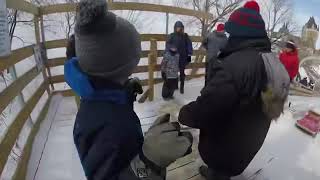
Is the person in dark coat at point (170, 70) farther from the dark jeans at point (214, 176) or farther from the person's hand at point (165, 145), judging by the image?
the person's hand at point (165, 145)

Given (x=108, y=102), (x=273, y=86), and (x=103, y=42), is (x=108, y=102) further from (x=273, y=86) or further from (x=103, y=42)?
(x=273, y=86)

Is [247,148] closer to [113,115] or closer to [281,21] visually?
[113,115]

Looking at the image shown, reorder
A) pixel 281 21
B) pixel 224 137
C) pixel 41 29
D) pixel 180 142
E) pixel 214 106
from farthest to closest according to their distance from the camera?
pixel 281 21
pixel 41 29
pixel 224 137
pixel 214 106
pixel 180 142

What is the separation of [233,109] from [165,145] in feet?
2.77

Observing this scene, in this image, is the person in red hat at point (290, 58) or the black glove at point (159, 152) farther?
the person in red hat at point (290, 58)

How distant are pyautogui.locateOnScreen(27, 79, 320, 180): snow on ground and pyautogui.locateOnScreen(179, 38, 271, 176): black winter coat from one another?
0.84 metres

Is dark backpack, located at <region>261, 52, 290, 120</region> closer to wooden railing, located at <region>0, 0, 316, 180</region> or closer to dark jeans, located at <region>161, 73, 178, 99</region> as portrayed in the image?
wooden railing, located at <region>0, 0, 316, 180</region>

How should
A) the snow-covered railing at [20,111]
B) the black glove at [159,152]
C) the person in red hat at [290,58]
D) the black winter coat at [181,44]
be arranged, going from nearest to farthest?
the black glove at [159,152], the snow-covered railing at [20,111], the person in red hat at [290,58], the black winter coat at [181,44]

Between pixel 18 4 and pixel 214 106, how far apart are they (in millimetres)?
2573

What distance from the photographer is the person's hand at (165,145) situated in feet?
4.37

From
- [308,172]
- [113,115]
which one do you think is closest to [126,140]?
[113,115]

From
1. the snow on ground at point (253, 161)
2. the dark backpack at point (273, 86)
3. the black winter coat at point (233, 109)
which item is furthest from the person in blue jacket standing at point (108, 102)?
the snow on ground at point (253, 161)

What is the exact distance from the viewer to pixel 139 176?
125cm

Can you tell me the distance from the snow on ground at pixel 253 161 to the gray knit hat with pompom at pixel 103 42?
1.96 meters
